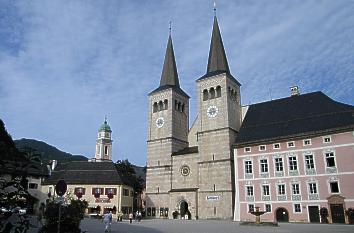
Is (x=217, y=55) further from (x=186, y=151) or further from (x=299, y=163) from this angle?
(x=299, y=163)

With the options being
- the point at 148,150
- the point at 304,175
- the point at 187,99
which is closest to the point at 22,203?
the point at 304,175

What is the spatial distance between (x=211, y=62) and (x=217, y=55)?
1518 millimetres

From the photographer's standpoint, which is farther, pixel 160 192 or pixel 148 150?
pixel 148 150

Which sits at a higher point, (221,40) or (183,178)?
(221,40)

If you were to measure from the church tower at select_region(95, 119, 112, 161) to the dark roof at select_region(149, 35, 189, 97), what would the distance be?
4677 centimetres

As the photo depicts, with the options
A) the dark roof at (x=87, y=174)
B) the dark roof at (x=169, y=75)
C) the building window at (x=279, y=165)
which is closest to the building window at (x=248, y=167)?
the building window at (x=279, y=165)

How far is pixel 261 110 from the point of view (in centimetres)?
5103

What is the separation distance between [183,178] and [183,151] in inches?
188

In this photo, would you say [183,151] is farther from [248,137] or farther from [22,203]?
[22,203]

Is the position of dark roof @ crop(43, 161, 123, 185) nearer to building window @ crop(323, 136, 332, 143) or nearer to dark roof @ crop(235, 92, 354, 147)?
dark roof @ crop(235, 92, 354, 147)

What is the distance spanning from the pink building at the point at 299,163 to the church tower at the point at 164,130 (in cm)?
1416

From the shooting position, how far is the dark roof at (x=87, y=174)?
2432 inches

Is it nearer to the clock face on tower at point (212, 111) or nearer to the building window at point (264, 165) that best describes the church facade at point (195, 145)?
the clock face on tower at point (212, 111)

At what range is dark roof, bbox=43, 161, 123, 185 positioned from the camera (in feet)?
203
